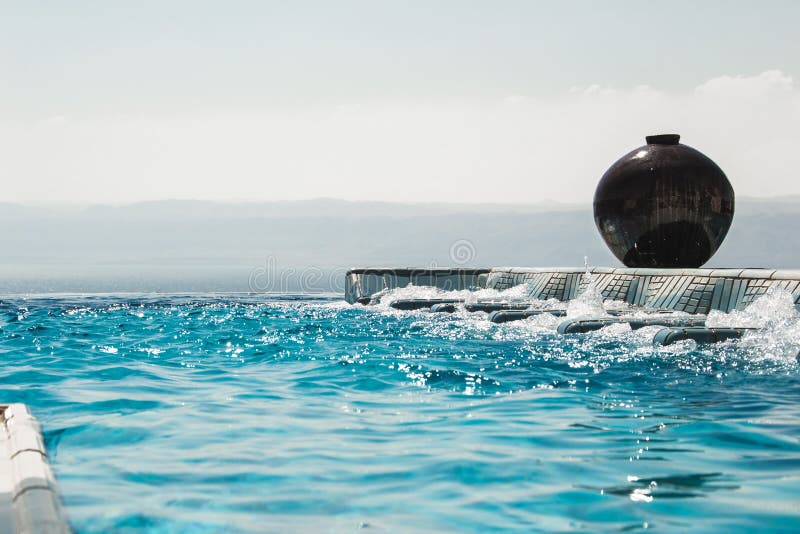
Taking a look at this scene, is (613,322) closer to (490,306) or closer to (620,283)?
(490,306)

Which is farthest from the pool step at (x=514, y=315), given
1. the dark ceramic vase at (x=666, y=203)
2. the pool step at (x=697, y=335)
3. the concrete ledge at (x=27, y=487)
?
the concrete ledge at (x=27, y=487)

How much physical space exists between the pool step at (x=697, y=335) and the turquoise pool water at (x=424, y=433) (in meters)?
0.17

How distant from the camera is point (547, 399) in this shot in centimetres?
688

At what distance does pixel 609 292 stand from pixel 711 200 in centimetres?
294

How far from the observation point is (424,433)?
5.54 m

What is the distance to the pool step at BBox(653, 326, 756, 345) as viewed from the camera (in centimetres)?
949

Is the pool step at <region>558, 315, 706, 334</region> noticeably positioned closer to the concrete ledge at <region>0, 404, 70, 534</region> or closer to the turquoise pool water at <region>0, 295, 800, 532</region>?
the turquoise pool water at <region>0, 295, 800, 532</region>

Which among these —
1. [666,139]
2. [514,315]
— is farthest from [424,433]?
[666,139]

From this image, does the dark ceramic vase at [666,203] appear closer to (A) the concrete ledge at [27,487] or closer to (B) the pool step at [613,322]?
(B) the pool step at [613,322]

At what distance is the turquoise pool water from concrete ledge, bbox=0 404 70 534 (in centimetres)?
26

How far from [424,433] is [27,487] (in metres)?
2.61

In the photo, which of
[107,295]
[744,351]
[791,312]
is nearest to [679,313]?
[791,312]

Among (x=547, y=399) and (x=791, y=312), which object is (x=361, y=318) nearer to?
(x=791, y=312)

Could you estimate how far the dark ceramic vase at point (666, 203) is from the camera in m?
16.4
